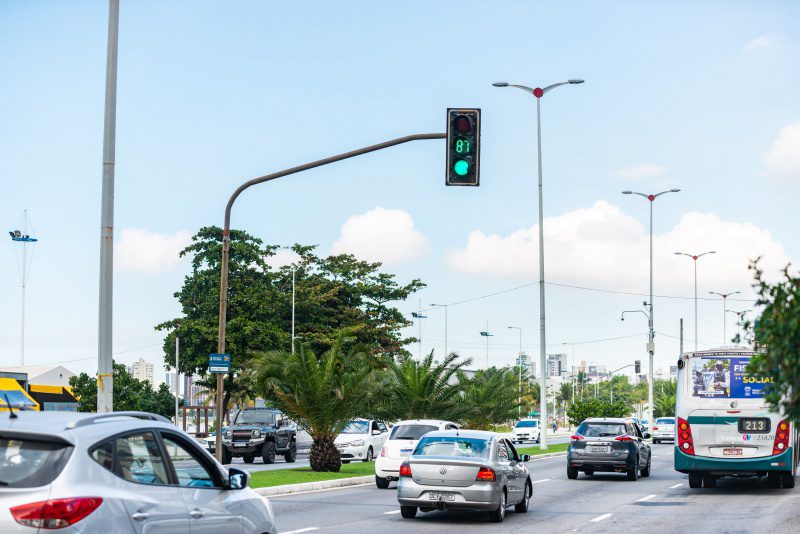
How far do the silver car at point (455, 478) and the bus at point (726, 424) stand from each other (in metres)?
8.34

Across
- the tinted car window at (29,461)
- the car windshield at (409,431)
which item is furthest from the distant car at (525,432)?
the tinted car window at (29,461)

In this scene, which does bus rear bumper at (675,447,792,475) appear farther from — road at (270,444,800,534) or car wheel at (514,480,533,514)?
car wheel at (514,480,533,514)

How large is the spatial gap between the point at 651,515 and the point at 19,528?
50.5 feet

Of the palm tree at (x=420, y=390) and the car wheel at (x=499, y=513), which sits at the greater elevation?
the palm tree at (x=420, y=390)

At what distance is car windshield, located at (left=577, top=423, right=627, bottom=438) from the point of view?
97.6 ft

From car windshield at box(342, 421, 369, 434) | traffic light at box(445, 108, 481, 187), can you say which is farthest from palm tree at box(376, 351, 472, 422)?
traffic light at box(445, 108, 481, 187)

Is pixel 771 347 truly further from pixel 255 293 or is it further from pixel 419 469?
pixel 255 293

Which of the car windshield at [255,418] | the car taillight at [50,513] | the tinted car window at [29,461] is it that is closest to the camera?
the car taillight at [50,513]

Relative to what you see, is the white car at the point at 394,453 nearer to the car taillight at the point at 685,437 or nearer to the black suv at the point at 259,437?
the car taillight at the point at 685,437

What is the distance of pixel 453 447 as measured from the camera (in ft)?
61.3

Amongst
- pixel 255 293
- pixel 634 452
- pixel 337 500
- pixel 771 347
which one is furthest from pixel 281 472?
pixel 255 293

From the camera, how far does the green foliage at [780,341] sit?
9.56 metres

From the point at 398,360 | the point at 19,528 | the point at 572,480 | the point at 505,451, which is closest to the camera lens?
the point at 19,528

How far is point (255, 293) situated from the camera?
235ft
